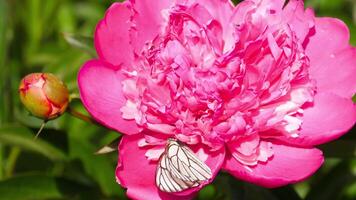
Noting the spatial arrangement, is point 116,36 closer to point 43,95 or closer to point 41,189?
point 43,95

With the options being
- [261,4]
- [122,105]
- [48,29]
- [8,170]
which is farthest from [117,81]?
[48,29]

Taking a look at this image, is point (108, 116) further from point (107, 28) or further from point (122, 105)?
point (107, 28)

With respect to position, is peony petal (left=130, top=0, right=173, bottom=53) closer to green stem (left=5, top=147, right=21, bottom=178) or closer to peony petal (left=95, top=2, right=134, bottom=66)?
peony petal (left=95, top=2, right=134, bottom=66)

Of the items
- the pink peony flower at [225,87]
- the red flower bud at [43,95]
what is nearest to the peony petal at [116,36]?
the pink peony flower at [225,87]

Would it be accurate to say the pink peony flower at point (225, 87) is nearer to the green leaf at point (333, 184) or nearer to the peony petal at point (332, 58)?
the peony petal at point (332, 58)

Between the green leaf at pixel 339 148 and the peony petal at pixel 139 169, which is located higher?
the peony petal at pixel 139 169

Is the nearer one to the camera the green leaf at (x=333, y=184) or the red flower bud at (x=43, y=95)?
the red flower bud at (x=43, y=95)

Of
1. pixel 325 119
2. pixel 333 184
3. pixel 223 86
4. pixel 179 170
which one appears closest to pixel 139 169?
pixel 179 170
